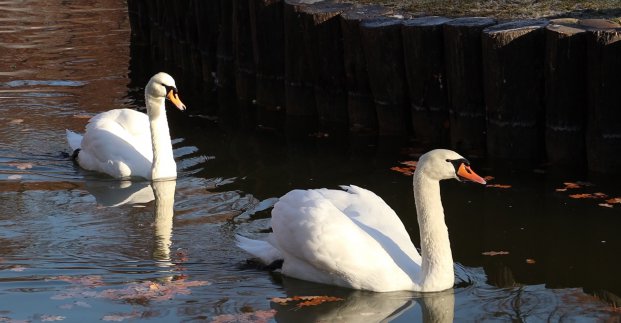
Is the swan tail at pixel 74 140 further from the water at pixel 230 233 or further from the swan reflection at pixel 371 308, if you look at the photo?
the swan reflection at pixel 371 308

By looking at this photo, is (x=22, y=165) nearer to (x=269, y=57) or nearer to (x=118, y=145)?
(x=118, y=145)

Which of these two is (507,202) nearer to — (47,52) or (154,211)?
(154,211)

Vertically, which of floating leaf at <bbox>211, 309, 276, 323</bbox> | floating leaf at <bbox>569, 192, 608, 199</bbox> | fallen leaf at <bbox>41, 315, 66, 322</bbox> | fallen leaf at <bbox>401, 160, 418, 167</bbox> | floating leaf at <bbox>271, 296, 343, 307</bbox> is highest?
fallen leaf at <bbox>41, 315, 66, 322</bbox>

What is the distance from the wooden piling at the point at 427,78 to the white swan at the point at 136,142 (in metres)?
2.43

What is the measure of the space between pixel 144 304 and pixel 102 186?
4103mm

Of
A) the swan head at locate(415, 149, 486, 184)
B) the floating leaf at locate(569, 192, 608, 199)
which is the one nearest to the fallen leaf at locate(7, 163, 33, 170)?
the swan head at locate(415, 149, 486, 184)

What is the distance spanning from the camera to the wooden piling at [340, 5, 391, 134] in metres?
13.2

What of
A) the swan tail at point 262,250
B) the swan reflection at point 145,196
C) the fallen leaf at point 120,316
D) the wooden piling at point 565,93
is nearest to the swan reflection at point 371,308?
the swan tail at point 262,250

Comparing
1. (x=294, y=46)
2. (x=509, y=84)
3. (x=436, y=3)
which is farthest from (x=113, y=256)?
(x=436, y=3)

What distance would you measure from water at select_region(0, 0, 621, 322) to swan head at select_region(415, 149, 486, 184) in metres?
0.84

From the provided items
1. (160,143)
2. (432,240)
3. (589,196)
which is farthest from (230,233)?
(589,196)

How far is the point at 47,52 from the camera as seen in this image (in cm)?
1997

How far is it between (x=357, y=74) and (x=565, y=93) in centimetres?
281

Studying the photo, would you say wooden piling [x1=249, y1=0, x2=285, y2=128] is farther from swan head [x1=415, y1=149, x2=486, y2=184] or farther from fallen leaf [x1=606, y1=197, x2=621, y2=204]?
swan head [x1=415, y1=149, x2=486, y2=184]
